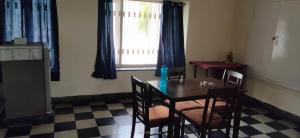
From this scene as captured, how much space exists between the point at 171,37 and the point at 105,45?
114 centimetres

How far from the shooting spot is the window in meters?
4.02

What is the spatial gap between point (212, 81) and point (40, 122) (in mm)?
2229

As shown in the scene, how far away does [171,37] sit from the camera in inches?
167

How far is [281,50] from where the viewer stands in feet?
12.1

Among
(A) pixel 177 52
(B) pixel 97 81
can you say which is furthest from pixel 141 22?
(B) pixel 97 81

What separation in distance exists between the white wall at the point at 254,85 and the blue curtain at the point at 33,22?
3.11 meters

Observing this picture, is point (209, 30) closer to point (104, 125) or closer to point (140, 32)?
point (140, 32)

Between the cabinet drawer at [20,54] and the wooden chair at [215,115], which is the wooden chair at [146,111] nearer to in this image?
the wooden chair at [215,115]

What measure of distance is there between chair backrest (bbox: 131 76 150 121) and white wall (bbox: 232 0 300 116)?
2373mm

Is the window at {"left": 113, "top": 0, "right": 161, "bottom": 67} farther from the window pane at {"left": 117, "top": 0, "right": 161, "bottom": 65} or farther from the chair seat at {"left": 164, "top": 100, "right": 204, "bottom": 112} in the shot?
the chair seat at {"left": 164, "top": 100, "right": 204, "bottom": 112}

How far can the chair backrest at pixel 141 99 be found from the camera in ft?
7.70

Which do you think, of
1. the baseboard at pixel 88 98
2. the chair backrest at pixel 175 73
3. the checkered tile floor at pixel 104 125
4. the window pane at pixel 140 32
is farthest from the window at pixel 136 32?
the chair backrest at pixel 175 73

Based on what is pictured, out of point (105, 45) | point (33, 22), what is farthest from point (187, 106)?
point (33, 22)

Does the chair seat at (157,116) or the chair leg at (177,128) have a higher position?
the chair seat at (157,116)
